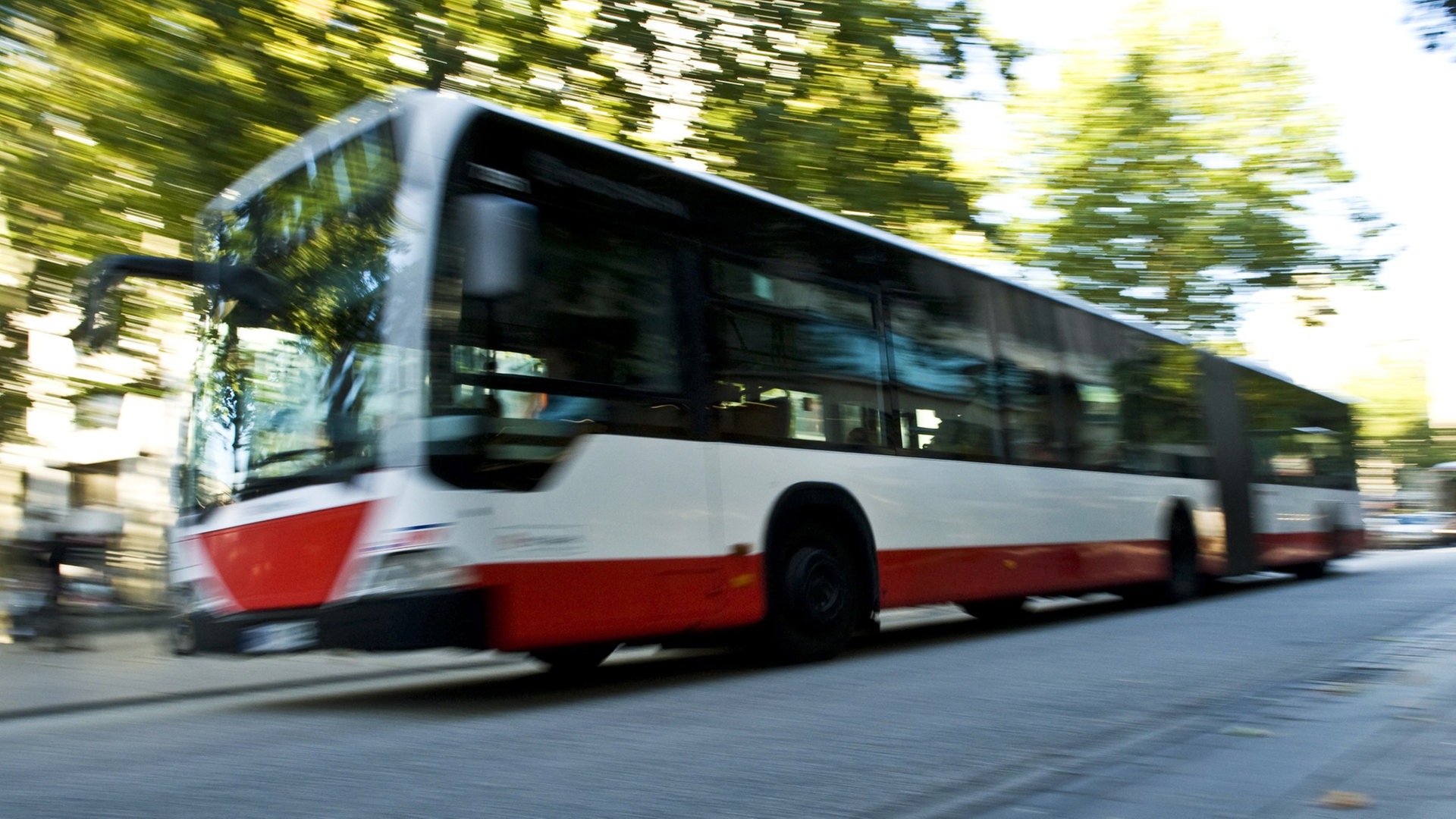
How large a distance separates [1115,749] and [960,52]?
12026mm

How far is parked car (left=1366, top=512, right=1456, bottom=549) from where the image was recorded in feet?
154

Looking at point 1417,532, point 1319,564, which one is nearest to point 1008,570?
point 1319,564

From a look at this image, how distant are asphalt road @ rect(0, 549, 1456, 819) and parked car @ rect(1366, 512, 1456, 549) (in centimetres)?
4264

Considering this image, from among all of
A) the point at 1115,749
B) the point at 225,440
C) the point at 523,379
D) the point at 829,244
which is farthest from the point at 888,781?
the point at 829,244

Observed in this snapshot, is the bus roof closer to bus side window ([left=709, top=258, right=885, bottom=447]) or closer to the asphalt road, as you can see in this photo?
bus side window ([left=709, top=258, right=885, bottom=447])

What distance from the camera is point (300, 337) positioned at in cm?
654

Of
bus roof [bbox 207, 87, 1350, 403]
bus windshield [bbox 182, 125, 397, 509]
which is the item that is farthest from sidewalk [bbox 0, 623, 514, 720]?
bus roof [bbox 207, 87, 1350, 403]

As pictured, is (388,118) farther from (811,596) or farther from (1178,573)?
(1178,573)

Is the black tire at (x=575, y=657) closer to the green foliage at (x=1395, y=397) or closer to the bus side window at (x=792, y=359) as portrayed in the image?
the bus side window at (x=792, y=359)

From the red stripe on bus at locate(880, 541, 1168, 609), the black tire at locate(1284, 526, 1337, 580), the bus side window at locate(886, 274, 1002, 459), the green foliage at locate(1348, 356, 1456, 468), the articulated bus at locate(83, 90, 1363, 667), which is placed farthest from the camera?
the green foliage at locate(1348, 356, 1456, 468)

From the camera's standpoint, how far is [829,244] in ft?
29.4

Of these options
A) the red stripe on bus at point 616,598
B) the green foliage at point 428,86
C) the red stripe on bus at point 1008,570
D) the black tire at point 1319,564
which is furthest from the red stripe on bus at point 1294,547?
the red stripe on bus at point 616,598

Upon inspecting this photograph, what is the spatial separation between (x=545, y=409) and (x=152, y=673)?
5550mm

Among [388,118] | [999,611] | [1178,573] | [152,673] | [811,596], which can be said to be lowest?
[999,611]
